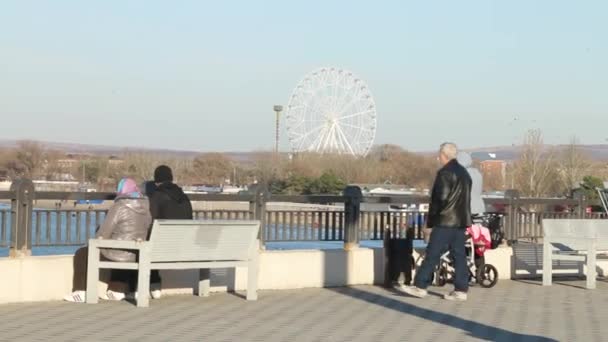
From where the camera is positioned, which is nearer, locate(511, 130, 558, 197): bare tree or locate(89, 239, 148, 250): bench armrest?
locate(89, 239, 148, 250): bench armrest

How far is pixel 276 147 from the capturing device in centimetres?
10869

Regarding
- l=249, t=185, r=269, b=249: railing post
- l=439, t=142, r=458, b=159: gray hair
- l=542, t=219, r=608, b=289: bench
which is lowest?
l=542, t=219, r=608, b=289: bench

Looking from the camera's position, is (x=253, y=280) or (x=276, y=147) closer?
(x=253, y=280)

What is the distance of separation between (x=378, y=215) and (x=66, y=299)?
5304mm

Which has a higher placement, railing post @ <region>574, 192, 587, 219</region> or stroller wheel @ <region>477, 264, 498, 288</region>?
railing post @ <region>574, 192, 587, 219</region>

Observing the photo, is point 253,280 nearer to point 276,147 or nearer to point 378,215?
point 378,215

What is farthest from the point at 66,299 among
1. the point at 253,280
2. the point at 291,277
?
the point at 291,277

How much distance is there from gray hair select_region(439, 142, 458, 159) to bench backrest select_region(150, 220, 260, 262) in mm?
2491

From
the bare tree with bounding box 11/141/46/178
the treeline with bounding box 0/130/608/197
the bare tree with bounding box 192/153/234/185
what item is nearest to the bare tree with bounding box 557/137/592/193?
the treeline with bounding box 0/130/608/197

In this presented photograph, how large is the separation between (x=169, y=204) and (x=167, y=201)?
42 millimetres

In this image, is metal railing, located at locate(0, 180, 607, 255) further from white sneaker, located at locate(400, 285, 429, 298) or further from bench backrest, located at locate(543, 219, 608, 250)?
white sneaker, located at locate(400, 285, 429, 298)

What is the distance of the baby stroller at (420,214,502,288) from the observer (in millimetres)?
14266

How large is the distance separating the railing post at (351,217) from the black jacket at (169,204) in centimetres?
300

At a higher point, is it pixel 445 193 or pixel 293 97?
pixel 293 97
